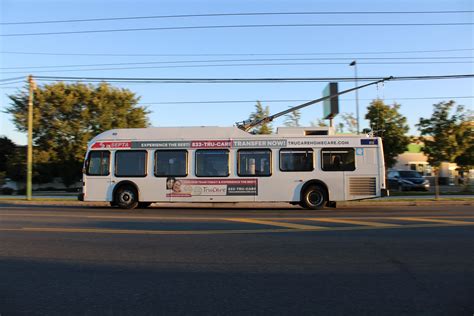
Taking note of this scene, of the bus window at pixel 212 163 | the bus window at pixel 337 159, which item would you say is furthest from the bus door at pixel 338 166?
the bus window at pixel 212 163

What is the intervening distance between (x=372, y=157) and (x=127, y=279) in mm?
12617

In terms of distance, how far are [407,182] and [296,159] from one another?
59.1 ft

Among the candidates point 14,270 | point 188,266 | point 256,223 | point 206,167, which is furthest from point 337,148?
point 14,270

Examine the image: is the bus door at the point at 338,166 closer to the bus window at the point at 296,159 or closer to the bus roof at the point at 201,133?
the bus window at the point at 296,159

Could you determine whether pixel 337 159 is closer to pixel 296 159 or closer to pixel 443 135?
pixel 296 159

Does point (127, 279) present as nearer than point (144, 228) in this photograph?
Yes

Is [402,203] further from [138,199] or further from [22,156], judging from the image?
[22,156]

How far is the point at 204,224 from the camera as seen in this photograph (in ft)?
35.0

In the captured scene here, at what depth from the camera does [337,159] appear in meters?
15.8

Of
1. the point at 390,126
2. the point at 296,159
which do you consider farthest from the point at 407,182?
the point at 296,159

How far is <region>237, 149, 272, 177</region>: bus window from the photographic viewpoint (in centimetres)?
1596

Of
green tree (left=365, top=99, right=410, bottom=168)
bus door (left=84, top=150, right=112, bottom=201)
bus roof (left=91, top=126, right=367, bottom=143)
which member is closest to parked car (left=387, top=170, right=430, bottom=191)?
green tree (left=365, top=99, right=410, bottom=168)

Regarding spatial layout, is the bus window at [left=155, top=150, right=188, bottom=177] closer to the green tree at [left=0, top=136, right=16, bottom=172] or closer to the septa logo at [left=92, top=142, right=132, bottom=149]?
the septa logo at [left=92, top=142, right=132, bottom=149]

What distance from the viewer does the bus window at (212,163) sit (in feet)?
52.7
